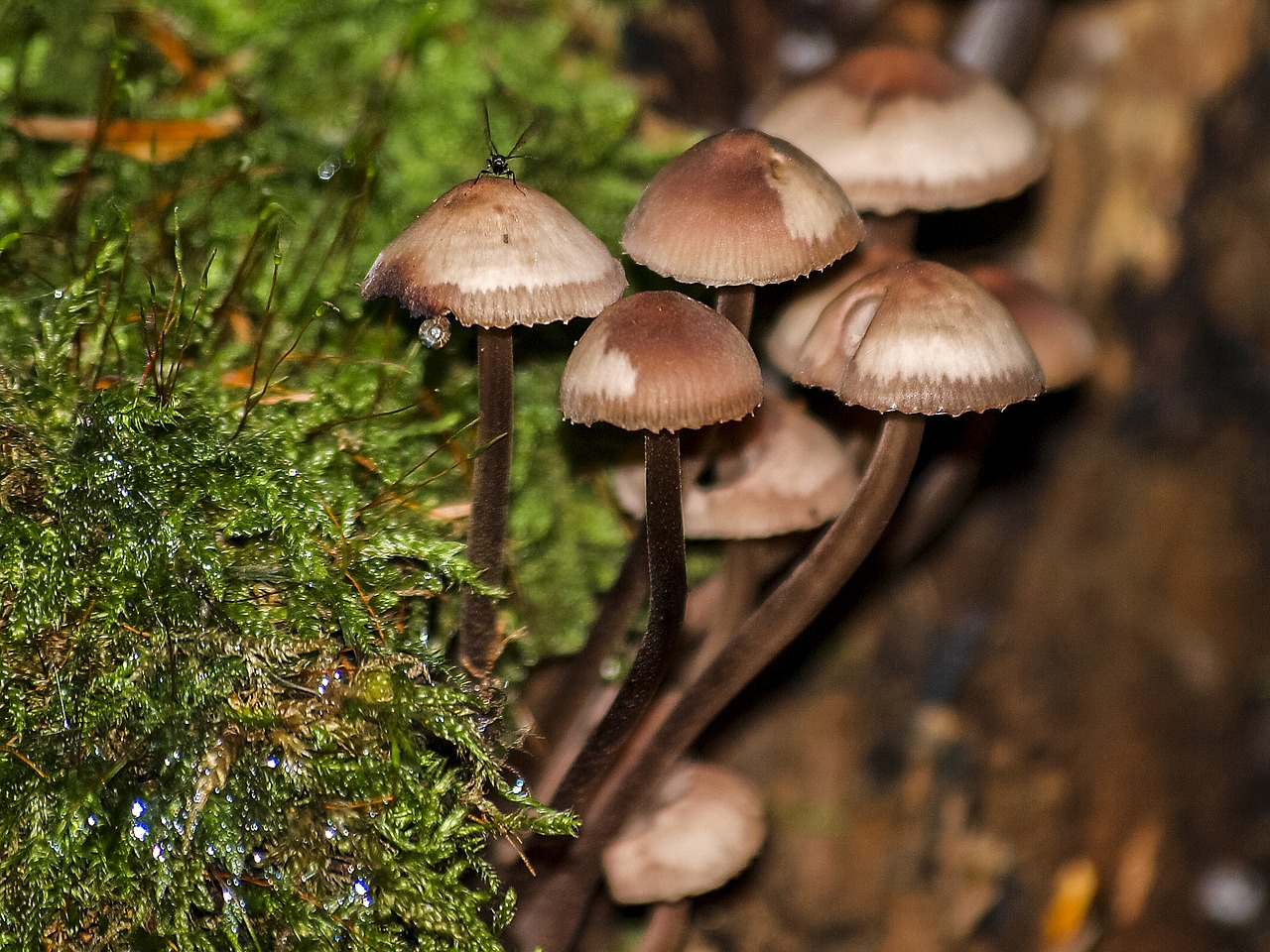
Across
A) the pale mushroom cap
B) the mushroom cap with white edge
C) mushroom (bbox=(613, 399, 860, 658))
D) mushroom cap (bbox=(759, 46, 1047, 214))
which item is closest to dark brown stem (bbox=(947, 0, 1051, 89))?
mushroom cap (bbox=(759, 46, 1047, 214))

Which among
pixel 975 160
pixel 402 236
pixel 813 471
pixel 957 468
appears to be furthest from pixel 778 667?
pixel 402 236

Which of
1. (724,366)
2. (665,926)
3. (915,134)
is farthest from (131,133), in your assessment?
(665,926)

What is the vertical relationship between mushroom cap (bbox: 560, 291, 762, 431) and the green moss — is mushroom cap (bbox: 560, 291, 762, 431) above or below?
above

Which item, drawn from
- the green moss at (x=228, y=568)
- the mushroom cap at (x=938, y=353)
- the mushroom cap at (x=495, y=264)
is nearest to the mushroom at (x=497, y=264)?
the mushroom cap at (x=495, y=264)

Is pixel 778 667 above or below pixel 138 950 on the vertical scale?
below

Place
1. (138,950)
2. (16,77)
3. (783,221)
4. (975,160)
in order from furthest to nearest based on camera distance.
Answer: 1. (16,77)
2. (975,160)
3. (783,221)
4. (138,950)

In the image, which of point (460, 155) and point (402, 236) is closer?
point (402, 236)

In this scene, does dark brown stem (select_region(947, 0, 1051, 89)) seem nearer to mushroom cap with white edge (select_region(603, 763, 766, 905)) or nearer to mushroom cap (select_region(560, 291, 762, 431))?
mushroom cap (select_region(560, 291, 762, 431))

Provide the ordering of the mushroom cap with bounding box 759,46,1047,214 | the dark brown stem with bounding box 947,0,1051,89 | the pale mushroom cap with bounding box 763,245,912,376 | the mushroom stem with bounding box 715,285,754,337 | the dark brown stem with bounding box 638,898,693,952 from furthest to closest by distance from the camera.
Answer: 1. the dark brown stem with bounding box 947,0,1051,89
2. the dark brown stem with bounding box 638,898,693,952
3. the pale mushroom cap with bounding box 763,245,912,376
4. the mushroom cap with bounding box 759,46,1047,214
5. the mushroom stem with bounding box 715,285,754,337

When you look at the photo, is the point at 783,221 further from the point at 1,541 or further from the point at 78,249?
the point at 78,249
